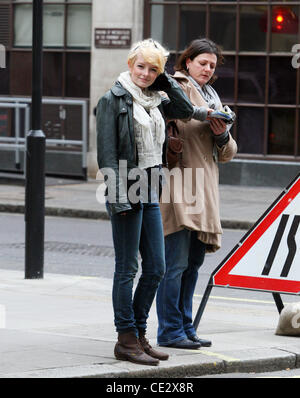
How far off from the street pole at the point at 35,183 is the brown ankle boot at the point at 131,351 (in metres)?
3.85

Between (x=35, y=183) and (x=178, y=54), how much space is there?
1052cm

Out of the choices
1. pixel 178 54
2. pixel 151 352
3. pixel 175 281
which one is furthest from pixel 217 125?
pixel 178 54

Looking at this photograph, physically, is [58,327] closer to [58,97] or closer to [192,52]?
[192,52]

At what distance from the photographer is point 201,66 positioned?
7.08m

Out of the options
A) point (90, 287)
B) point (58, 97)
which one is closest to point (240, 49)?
point (58, 97)

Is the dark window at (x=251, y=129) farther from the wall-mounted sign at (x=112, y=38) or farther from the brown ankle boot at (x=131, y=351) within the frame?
the brown ankle boot at (x=131, y=351)

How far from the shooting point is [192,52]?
7086 millimetres

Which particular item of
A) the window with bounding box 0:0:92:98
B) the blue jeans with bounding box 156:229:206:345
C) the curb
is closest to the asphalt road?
the blue jeans with bounding box 156:229:206:345

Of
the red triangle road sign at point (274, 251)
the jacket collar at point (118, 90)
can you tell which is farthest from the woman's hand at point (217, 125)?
the red triangle road sign at point (274, 251)

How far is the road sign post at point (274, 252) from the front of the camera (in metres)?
7.56

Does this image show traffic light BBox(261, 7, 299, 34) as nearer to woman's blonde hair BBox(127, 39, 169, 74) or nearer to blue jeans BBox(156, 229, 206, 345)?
blue jeans BBox(156, 229, 206, 345)

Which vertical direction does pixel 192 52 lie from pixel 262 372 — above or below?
above

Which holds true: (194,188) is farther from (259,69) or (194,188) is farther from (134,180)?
(259,69)
